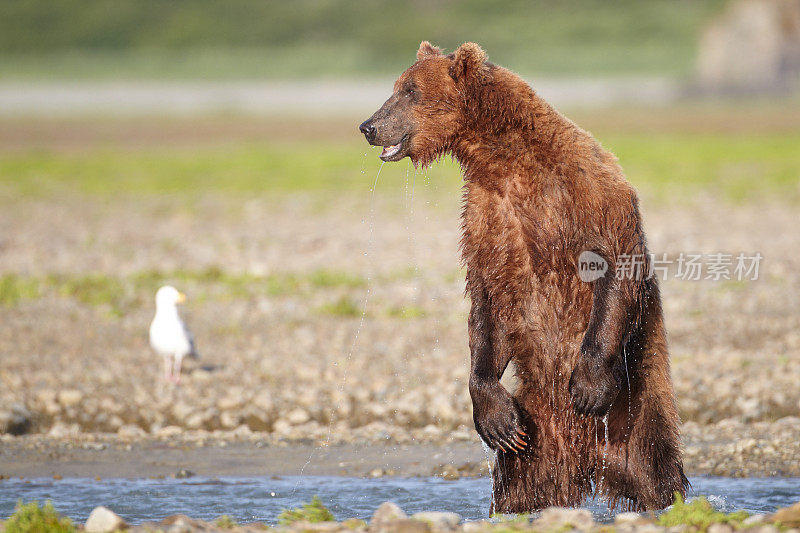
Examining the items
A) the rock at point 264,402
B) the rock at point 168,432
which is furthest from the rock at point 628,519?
the rock at point 264,402

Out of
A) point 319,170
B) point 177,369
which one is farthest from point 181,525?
point 319,170

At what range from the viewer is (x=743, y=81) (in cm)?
5938

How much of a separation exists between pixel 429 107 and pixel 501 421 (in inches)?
57.4

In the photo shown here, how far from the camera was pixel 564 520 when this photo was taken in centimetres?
459

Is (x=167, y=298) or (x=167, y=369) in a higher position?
(x=167, y=298)

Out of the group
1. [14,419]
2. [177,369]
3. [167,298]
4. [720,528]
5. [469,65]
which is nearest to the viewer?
[720,528]

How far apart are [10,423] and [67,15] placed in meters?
125

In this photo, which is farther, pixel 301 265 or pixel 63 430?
pixel 301 265

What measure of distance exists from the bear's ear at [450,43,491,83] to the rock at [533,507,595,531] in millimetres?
1982

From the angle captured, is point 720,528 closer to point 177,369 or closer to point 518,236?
point 518,236

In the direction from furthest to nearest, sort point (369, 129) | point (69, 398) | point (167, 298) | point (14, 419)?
point (167, 298) < point (69, 398) < point (14, 419) < point (369, 129)

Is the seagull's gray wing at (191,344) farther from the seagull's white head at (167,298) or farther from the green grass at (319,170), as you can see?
the green grass at (319,170)

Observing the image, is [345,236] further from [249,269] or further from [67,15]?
[67,15]

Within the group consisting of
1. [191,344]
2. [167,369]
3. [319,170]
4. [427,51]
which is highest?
[319,170]
